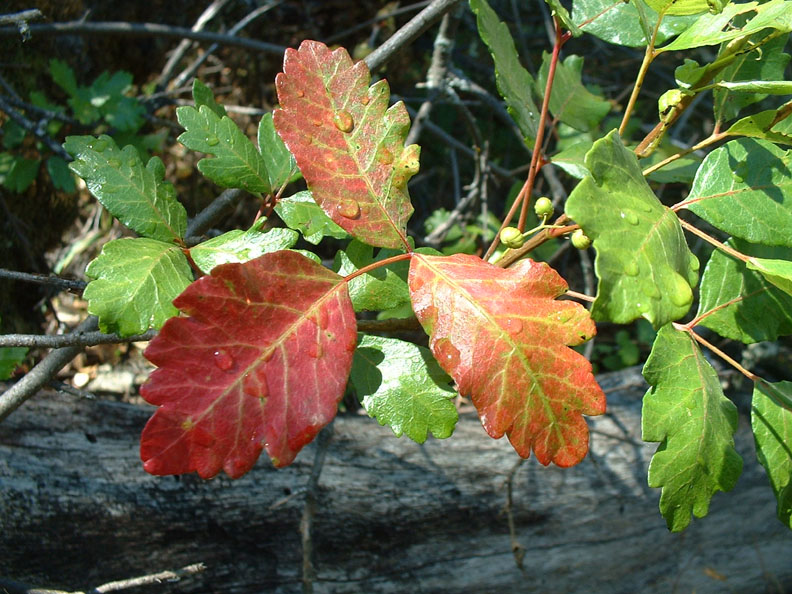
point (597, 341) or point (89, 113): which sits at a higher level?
point (89, 113)

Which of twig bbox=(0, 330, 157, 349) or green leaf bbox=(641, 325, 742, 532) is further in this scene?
twig bbox=(0, 330, 157, 349)

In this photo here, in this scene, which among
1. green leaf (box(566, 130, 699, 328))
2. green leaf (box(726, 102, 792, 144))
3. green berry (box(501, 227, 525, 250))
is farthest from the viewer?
green berry (box(501, 227, 525, 250))

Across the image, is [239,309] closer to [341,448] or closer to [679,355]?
[679,355]

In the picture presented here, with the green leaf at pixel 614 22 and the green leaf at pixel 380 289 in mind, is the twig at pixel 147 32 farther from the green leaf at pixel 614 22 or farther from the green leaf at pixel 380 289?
the green leaf at pixel 380 289

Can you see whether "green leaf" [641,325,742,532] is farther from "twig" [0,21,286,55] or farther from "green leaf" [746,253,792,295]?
"twig" [0,21,286,55]

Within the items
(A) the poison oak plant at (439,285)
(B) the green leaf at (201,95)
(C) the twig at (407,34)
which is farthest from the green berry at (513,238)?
(C) the twig at (407,34)

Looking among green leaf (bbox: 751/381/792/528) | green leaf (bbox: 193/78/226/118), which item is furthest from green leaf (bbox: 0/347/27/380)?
green leaf (bbox: 751/381/792/528)

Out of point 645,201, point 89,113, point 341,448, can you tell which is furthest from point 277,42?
point 645,201
